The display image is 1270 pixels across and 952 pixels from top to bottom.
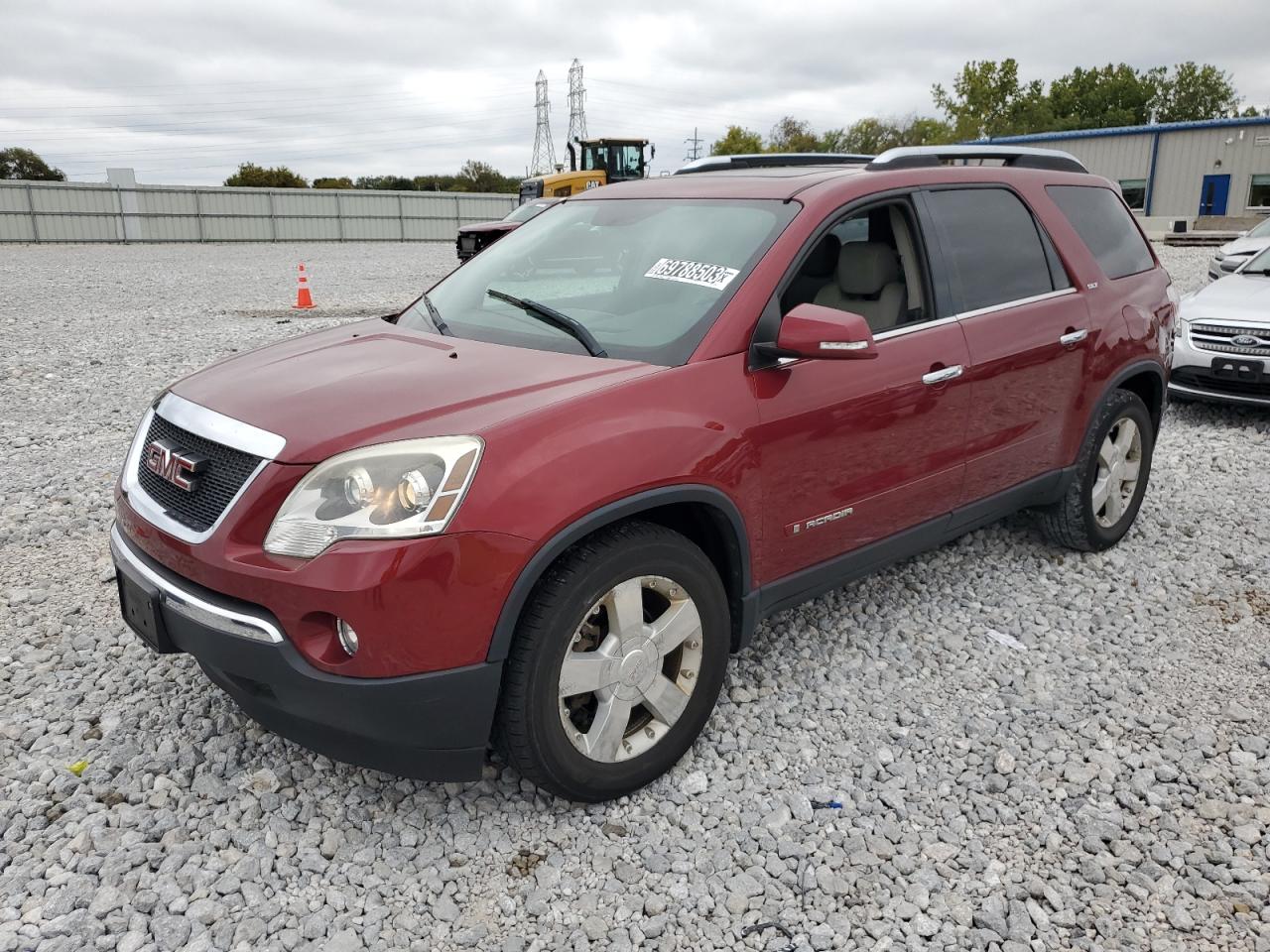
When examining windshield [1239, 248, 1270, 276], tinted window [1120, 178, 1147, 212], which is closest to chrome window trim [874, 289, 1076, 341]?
windshield [1239, 248, 1270, 276]

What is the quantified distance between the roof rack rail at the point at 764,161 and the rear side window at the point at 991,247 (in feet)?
1.80

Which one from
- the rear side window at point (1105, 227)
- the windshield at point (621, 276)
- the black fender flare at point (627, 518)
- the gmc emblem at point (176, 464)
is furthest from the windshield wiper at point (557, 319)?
the rear side window at point (1105, 227)

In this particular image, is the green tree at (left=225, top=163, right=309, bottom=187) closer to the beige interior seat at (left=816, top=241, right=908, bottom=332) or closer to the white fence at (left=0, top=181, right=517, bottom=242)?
the white fence at (left=0, top=181, right=517, bottom=242)

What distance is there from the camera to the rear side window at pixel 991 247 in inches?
152

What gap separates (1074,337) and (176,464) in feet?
11.8

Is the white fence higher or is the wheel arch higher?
the white fence

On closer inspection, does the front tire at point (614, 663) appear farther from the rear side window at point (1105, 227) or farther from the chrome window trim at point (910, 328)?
the rear side window at point (1105, 227)

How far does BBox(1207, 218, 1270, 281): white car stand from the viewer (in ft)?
33.1

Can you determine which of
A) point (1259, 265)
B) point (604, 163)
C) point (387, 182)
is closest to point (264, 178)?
point (387, 182)

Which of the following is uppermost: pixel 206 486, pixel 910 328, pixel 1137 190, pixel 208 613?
pixel 1137 190

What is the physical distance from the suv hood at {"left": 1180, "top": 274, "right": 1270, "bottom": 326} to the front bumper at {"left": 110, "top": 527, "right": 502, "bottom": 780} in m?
7.21

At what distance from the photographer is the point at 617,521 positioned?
275 cm

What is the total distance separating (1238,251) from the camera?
12195 millimetres

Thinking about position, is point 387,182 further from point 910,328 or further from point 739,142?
point 910,328
